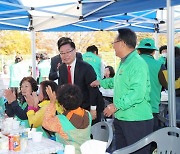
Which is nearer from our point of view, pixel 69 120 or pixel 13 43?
pixel 69 120

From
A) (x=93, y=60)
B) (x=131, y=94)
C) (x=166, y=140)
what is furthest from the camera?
(x=93, y=60)

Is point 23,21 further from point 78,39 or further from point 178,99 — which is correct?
point 78,39

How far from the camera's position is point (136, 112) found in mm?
2699

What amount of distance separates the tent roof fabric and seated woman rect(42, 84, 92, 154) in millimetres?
1496

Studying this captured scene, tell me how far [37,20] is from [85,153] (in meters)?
4.25

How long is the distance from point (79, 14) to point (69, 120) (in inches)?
102

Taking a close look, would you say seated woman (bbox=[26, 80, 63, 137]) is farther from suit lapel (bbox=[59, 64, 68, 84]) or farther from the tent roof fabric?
the tent roof fabric

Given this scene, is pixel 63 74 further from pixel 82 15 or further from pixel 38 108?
pixel 82 15

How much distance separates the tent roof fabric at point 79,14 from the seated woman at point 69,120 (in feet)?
4.91

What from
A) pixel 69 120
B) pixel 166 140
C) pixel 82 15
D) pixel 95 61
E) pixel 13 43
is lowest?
pixel 166 140

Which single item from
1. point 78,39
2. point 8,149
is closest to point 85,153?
point 8,149

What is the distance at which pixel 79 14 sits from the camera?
4684mm

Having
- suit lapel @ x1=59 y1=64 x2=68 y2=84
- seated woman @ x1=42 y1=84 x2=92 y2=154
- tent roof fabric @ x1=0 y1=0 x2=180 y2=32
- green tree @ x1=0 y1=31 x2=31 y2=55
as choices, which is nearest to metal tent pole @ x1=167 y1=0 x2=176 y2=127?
tent roof fabric @ x1=0 y1=0 x2=180 y2=32

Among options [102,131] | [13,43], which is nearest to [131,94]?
[102,131]
